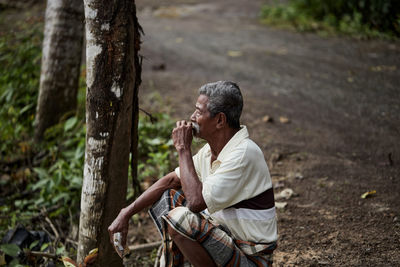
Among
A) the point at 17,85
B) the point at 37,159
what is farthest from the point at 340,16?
the point at 37,159

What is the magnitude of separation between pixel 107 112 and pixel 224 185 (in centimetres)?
93

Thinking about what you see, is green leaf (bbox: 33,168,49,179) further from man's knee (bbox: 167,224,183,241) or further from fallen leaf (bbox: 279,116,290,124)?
fallen leaf (bbox: 279,116,290,124)

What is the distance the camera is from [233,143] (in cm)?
235

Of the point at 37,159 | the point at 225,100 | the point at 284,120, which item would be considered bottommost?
the point at 37,159

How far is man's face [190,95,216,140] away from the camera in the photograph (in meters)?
2.38

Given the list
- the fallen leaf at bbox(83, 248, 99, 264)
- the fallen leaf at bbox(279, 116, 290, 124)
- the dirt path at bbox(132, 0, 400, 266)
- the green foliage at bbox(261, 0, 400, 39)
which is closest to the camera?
the fallen leaf at bbox(83, 248, 99, 264)

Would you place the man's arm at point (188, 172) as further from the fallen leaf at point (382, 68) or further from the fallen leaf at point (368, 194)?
the fallen leaf at point (382, 68)

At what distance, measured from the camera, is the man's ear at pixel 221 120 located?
236 centimetres

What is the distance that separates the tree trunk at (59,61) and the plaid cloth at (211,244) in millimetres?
3189

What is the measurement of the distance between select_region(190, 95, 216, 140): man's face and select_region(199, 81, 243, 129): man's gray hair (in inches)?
1.1

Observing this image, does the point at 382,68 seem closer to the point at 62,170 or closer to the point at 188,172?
the point at 62,170

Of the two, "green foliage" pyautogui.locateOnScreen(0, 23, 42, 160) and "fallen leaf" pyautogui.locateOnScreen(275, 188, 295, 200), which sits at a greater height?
"green foliage" pyautogui.locateOnScreen(0, 23, 42, 160)

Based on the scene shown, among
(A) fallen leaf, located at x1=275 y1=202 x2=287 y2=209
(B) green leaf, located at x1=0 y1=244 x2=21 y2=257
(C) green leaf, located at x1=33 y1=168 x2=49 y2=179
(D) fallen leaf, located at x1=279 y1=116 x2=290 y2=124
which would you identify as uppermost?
(D) fallen leaf, located at x1=279 y1=116 x2=290 y2=124

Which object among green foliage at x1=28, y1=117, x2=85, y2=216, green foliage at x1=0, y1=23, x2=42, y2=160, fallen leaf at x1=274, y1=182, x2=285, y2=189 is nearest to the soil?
fallen leaf at x1=274, y1=182, x2=285, y2=189
